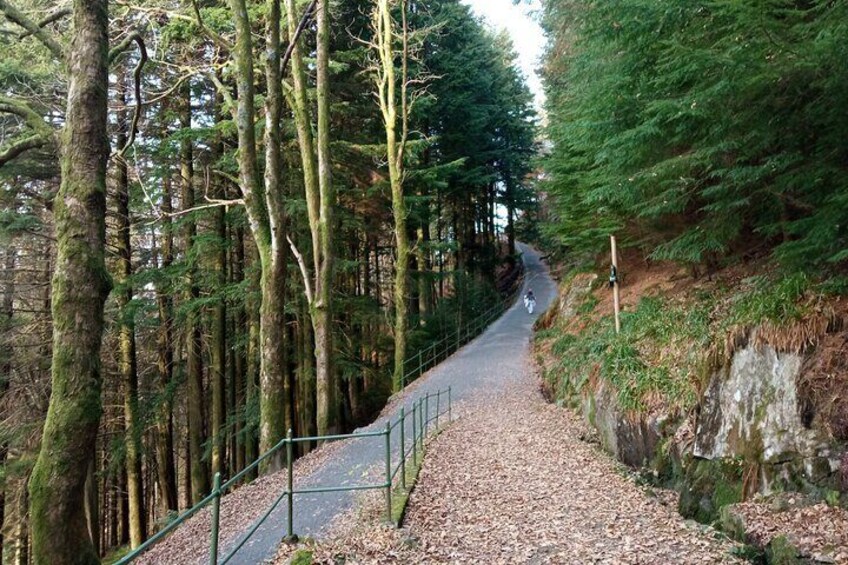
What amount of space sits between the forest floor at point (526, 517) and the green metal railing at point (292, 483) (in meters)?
0.28

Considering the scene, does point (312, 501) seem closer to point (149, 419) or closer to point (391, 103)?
point (149, 419)

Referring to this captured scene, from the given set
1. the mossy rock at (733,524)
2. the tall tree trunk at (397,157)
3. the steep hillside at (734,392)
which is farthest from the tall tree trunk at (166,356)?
the mossy rock at (733,524)

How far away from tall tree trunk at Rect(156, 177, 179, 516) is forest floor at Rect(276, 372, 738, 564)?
28.8 feet

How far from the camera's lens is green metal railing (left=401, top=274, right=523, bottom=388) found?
16.9 meters

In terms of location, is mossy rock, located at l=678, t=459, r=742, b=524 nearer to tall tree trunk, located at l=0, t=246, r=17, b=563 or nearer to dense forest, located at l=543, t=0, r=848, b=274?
dense forest, located at l=543, t=0, r=848, b=274

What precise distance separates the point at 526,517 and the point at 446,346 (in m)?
15.2

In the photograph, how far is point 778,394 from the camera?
199 inches

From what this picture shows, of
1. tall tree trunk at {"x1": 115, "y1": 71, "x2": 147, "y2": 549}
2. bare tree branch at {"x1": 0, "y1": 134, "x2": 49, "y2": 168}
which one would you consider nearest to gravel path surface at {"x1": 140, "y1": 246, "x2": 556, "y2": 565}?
bare tree branch at {"x1": 0, "y1": 134, "x2": 49, "y2": 168}

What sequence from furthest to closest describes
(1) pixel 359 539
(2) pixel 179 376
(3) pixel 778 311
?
(2) pixel 179 376
(3) pixel 778 311
(1) pixel 359 539

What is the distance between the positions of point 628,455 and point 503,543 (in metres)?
3.15

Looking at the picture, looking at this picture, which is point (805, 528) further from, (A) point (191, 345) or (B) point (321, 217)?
(A) point (191, 345)

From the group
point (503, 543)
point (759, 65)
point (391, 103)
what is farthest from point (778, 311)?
point (391, 103)

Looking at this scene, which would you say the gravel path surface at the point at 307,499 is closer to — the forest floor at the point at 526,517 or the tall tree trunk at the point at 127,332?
the forest floor at the point at 526,517

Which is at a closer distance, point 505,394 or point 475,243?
point 505,394
